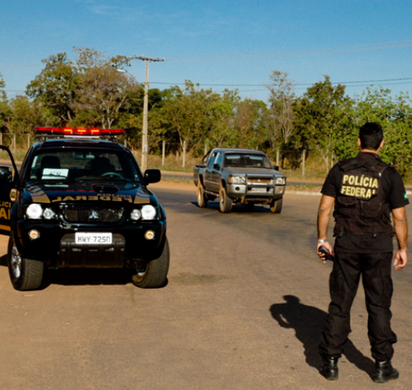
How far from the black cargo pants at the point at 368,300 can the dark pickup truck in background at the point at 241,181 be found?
40.9 ft

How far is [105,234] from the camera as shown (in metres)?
6.67

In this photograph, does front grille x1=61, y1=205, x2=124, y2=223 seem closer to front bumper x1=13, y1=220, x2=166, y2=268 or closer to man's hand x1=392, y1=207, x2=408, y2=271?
front bumper x1=13, y1=220, x2=166, y2=268

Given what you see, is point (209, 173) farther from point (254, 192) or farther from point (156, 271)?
point (156, 271)

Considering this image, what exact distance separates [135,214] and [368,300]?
3.14 m

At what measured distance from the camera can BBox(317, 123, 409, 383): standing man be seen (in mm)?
4449

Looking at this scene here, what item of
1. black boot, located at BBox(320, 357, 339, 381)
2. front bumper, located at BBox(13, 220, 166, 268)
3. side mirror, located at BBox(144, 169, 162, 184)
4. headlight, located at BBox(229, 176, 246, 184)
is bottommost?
black boot, located at BBox(320, 357, 339, 381)

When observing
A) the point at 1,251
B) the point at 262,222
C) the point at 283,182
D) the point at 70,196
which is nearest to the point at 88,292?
the point at 70,196

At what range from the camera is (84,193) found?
6.94 meters

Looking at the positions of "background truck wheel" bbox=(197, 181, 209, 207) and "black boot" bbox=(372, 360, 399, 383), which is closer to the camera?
"black boot" bbox=(372, 360, 399, 383)

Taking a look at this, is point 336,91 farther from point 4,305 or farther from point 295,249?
point 4,305

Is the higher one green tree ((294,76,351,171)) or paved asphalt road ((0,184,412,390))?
green tree ((294,76,351,171))

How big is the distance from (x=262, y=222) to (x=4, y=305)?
9666 millimetres


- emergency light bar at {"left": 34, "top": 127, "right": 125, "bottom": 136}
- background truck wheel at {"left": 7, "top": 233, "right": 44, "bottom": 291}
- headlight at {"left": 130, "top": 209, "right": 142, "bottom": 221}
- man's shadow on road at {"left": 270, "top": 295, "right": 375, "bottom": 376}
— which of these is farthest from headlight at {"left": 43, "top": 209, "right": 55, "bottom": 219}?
emergency light bar at {"left": 34, "top": 127, "right": 125, "bottom": 136}

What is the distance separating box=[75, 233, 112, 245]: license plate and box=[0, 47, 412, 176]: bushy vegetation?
980 inches
